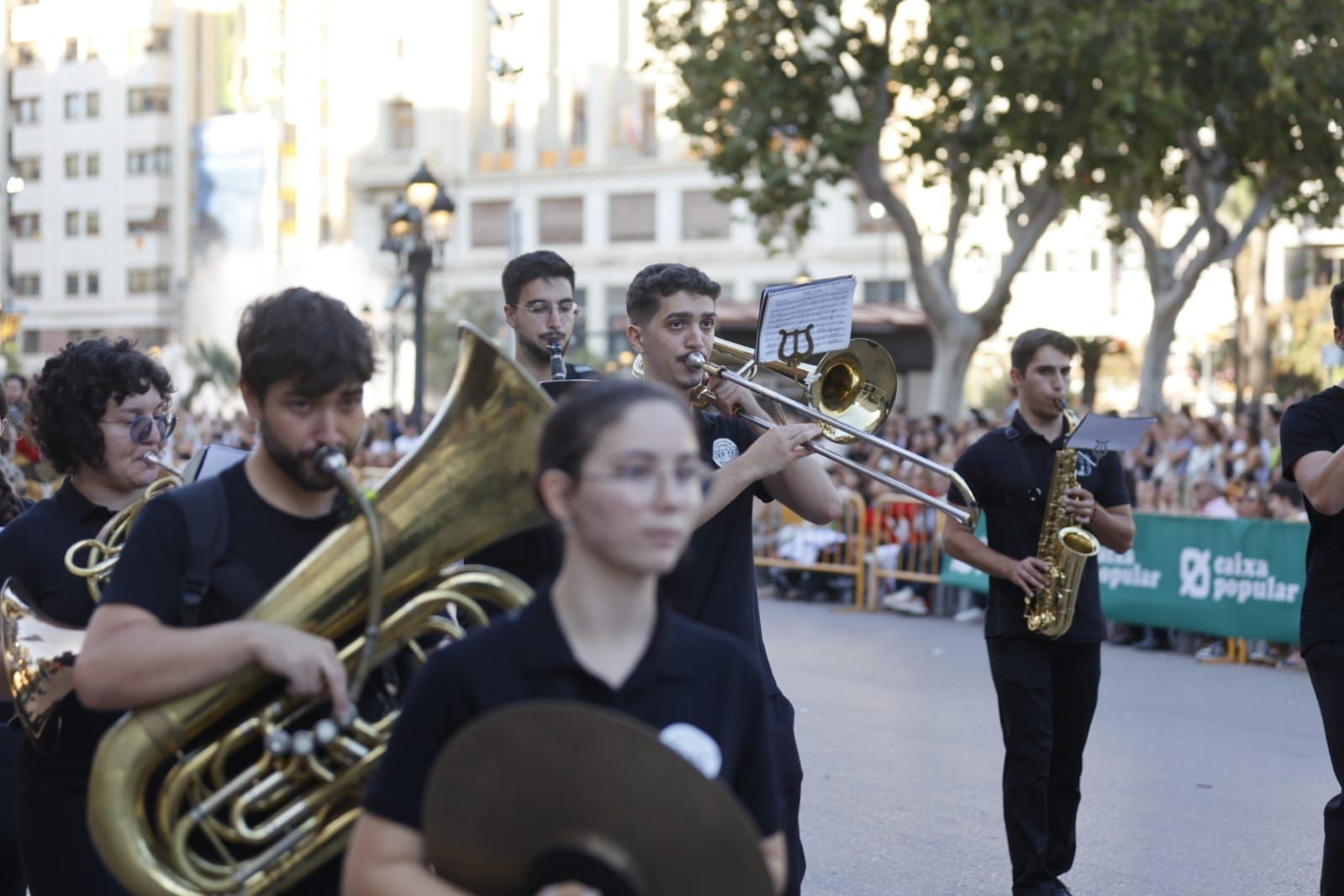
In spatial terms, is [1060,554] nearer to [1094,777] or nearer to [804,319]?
[804,319]

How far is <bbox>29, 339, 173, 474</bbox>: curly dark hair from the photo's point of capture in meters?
4.06

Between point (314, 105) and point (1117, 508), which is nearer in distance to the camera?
point (1117, 508)

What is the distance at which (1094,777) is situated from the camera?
8.76 m

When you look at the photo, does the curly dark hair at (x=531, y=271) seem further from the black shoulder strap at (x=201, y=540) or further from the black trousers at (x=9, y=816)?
the black shoulder strap at (x=201, y=540)

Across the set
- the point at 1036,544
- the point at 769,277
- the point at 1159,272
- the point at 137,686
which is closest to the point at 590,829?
the point at 137,686

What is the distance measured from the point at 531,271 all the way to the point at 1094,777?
177 inches

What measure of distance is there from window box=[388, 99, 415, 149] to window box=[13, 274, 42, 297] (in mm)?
22300

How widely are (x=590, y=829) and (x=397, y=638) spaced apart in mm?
736

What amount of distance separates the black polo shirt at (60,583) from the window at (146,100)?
78604mm

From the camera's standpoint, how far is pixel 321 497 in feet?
10.1

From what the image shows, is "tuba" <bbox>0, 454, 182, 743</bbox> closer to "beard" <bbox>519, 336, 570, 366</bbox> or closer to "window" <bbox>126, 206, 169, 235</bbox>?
"beard" <bbox>519, 336, 570, 366</bbox>

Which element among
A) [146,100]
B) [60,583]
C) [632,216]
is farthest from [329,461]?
[146,100]

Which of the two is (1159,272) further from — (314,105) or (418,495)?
(314,105)

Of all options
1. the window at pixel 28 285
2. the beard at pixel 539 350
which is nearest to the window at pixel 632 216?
the window at pixel 28 285
